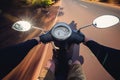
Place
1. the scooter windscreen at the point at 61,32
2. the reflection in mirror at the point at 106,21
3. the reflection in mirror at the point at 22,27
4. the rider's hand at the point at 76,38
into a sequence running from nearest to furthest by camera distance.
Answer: the scooter windscreen at the point at 61,32
the rider's hand at the point at 76,38
the reflection in mirror at the point at 106,21
the reflection in mirror at the point at 22,27

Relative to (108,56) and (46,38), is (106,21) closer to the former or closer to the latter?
→ (108,56)

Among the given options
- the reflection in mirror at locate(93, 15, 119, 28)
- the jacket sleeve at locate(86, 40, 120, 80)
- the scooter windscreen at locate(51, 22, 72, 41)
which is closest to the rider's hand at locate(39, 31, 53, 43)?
the scooter windscreen at locate(51, 22, 72, 41)

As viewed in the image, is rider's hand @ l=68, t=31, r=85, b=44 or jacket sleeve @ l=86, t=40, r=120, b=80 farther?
rider's hand @ l=68, t=31, r=85, b=44

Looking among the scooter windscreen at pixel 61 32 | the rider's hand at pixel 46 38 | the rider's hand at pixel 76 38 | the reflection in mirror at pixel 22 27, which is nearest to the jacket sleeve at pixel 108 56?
the rider's hand at pixel 76 38

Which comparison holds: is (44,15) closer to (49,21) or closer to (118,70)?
(49,21)

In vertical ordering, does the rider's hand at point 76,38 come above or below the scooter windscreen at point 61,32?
below

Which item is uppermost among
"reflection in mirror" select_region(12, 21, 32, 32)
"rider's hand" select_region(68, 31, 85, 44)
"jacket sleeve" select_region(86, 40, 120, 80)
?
"reflection in mirror" select_region(12, 21, 32, 32)

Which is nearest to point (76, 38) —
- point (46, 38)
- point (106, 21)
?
point (46, 38)

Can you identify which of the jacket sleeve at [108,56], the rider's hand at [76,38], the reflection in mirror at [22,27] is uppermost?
the reflection in mirror at [22,27]

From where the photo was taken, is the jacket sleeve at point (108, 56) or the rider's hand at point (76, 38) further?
the rider's hand at point (76, 38)

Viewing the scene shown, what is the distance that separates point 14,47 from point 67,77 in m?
0.93

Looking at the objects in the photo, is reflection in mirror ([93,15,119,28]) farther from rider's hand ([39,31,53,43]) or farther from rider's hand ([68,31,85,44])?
rider's hand ([39,31,53,43])

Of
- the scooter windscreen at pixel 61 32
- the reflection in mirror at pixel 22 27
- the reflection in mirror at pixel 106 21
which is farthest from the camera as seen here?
the reflection in mirror at pixel 22 27

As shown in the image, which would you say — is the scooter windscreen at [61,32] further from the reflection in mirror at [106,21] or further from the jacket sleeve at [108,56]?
the reflection in mirror at [106,21]
